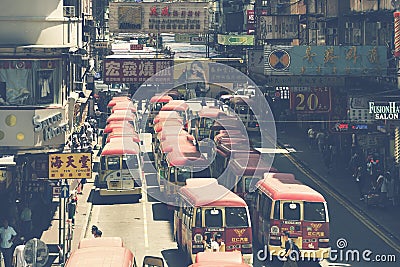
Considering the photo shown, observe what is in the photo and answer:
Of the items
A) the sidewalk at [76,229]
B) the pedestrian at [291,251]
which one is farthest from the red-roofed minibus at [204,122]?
the pedestrian at [291,251]

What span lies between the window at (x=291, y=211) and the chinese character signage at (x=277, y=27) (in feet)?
87.0

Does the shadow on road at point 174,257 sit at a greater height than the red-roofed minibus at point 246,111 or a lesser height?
lesser

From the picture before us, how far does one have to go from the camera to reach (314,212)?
102 feet

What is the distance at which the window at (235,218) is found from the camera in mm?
30266

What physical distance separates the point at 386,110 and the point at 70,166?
14.5 metres

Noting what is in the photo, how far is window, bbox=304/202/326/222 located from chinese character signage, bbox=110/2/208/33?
803 inches

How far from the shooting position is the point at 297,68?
1690 inches

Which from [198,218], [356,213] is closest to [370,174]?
[356,213]

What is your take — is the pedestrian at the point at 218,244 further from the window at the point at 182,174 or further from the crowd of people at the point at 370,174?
the crowd of people at the point at 370,174

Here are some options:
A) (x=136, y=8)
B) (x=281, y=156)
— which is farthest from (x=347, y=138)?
(x=136, y=8)

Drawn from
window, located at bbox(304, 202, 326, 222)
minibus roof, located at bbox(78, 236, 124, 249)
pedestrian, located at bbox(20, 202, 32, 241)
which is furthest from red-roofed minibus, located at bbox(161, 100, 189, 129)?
minibus roof, located at bbox(78, 236, 124, 249)

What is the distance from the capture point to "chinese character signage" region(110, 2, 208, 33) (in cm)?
4888

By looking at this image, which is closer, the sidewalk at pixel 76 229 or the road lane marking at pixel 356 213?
the sidewalk at pixel 76 229

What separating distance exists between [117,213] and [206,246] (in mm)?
12664
